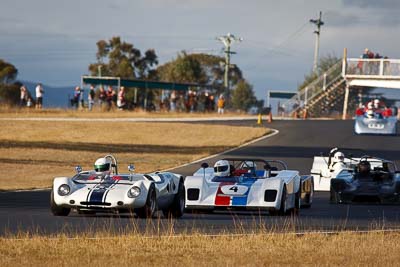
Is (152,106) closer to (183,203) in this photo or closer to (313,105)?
(313,105)

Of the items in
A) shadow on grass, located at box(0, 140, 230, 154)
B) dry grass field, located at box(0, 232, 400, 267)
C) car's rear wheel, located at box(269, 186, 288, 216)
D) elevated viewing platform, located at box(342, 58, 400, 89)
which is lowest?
shadow on grass, located at box(0, 140, 230, 154)

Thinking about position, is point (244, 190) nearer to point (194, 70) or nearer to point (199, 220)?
point (199, 220)

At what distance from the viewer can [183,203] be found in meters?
21.2

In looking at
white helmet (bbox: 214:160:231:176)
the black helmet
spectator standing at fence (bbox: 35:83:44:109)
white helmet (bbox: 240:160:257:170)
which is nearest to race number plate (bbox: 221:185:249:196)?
white helmet (bbox: 214:160:231:176)

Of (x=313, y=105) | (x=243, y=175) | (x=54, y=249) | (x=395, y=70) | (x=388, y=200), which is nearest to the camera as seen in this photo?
(x=54, y=249)

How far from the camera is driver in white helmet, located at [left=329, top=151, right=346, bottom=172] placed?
2950cm

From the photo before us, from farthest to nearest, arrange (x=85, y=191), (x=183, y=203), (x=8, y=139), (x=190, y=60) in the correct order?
(x=190, y=60) < (x=8, y=139) < (x=183, y=203) < (x=85, y=191)

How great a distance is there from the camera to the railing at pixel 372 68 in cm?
7375

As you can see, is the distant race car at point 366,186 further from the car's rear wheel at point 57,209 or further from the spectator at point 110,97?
the spectator at point 110,97

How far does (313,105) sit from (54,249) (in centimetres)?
6922

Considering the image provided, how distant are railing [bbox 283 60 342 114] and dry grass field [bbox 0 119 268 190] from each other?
19.8m

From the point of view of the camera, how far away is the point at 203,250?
48.1 feet

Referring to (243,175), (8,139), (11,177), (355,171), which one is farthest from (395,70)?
(243,175)

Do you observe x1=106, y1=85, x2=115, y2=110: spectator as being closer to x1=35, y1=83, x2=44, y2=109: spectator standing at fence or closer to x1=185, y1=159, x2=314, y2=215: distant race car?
x1=35, y1=83, x2=44, y2=109: spectator standing at fence
